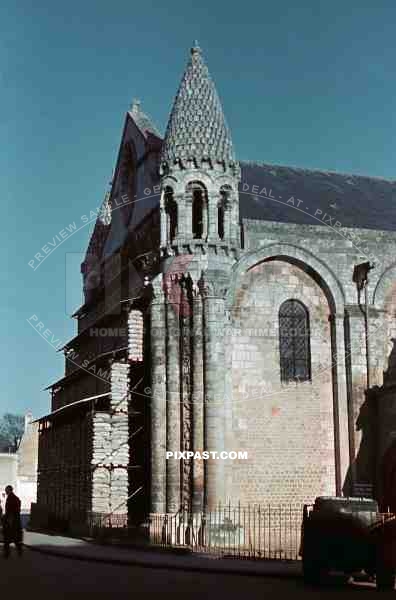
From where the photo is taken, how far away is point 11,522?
17.2m

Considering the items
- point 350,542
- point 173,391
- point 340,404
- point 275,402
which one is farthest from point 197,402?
point 350,542

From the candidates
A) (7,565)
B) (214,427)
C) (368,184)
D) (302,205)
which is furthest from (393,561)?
(368,184)

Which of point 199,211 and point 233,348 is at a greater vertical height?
point 199,211

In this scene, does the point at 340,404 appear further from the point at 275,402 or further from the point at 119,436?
the point at 119,436

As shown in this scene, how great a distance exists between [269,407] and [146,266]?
225 inches

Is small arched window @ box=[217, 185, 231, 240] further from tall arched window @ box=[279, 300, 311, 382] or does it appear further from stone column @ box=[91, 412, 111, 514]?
stone column @ box=[91, 412, 111, 514]

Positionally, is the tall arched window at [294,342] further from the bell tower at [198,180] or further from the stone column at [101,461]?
the stone column at [101,461]

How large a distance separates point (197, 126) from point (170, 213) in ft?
8.23

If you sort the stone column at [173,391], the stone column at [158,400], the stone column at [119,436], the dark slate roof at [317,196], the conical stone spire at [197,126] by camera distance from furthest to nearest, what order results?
1. the dark slate roof at [317,196]
2. the stone column at [119,436]
3. the conical stone spire at [197,126]
4. the stone column at [158,400]
5. the stone column at [173,391]

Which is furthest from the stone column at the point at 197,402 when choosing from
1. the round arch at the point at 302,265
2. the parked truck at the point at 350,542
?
the parked truck at the point at 350,542

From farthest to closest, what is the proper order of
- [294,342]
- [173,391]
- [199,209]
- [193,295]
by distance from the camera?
1. [199,209]
2. [294,342]
3. [193,295]
4. [173,391]

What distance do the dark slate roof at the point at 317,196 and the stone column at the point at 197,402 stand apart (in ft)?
12.4

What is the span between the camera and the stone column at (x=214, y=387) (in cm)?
2103

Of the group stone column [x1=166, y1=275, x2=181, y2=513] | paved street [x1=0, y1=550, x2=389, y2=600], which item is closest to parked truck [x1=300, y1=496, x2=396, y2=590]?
paved street [x1=0, y1=550, x2=389, y2=600]
